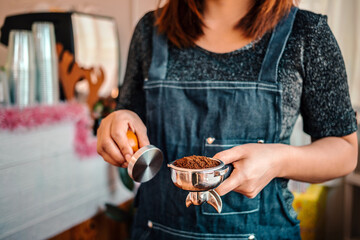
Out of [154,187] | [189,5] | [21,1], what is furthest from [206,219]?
[21,1]

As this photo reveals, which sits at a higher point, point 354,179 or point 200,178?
point 200,178

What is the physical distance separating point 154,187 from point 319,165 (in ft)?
1.44

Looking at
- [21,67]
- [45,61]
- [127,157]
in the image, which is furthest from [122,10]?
[127,157]

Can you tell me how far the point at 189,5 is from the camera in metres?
0.90

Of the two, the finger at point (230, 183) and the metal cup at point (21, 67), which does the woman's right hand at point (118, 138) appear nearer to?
the finger at point (230, 183)

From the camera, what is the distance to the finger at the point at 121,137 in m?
0.68

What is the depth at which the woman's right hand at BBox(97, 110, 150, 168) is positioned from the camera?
69 centimetres

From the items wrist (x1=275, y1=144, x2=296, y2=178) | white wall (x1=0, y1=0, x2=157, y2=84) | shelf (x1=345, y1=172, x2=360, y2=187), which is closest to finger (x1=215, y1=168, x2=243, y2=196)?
wrist (x1=275, y1=144, x2=296, y2=178)

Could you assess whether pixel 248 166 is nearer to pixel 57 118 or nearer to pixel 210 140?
pixel 210 140

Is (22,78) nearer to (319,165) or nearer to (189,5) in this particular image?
(189,5)

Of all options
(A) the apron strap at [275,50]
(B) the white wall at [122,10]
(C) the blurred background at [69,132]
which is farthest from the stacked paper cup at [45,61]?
(A) the apron strap at [275,50]

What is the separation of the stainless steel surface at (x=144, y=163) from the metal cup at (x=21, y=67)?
2.89ft

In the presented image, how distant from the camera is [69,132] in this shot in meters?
1.61

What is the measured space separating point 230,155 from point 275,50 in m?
0.35
